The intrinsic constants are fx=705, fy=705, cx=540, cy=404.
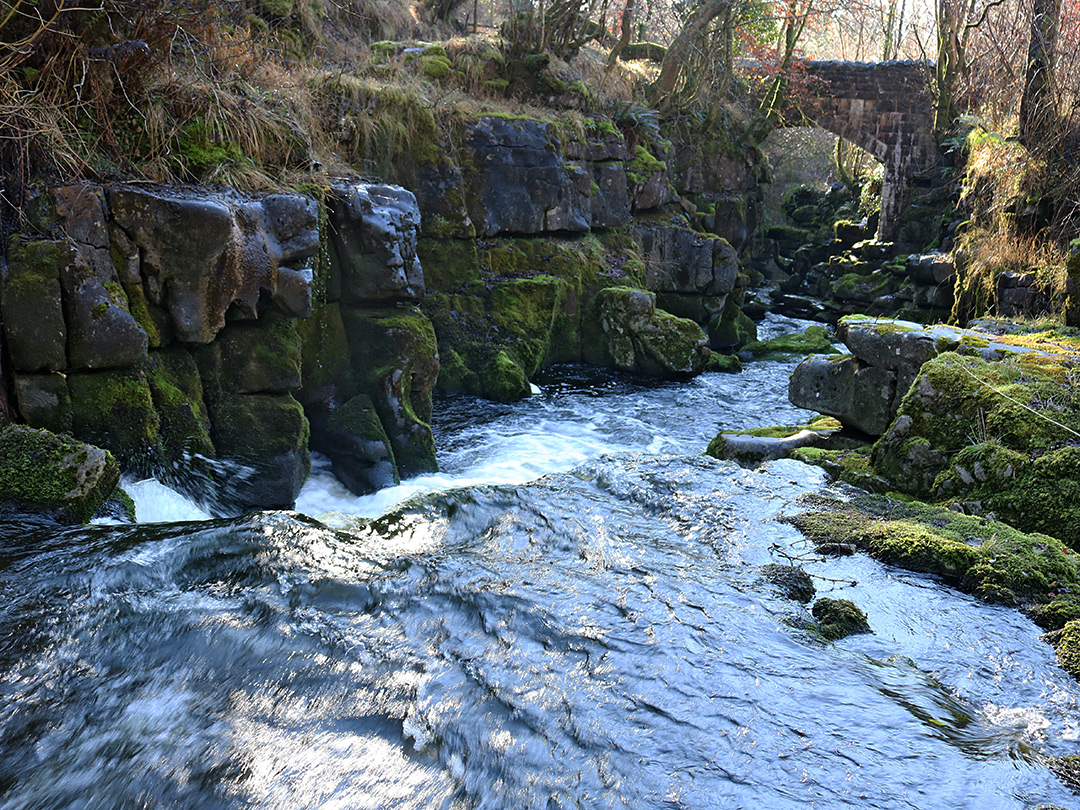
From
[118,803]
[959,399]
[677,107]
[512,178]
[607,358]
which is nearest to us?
[118,803]

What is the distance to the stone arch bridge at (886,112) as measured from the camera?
20.3 m

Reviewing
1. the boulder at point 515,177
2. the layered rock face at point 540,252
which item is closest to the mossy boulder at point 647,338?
the layered rock face at point 540,252

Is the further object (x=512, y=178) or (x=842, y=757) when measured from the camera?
(x=512, y=178)

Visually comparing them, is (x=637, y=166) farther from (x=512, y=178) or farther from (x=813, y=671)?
(x=813, y=671)

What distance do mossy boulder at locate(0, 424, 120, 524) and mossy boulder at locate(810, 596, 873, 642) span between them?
3.80m

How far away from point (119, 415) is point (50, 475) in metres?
0.82

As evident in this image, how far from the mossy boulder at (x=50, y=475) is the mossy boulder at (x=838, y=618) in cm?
380

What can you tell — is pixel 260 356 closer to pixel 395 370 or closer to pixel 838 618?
pixel 395 370

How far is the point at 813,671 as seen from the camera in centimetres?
278

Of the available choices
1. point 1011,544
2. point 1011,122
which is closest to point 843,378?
point 1011,544

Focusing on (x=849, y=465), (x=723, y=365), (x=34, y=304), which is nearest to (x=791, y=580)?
(x=849, y=465)

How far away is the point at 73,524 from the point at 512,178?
9.13 meters

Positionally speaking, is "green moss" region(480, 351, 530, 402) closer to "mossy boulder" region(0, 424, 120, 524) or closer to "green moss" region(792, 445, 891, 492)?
"green moss" region(792, 445, 891, 492)

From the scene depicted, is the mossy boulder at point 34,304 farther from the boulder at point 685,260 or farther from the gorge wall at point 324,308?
the boulder at point 685,260
